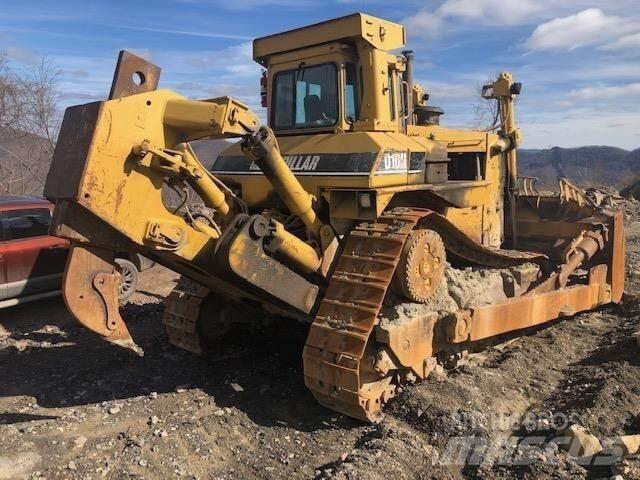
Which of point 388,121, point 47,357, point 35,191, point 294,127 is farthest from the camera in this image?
point 35,191

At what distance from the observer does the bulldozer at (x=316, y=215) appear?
13.0 ft

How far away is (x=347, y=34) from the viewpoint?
5488 mm

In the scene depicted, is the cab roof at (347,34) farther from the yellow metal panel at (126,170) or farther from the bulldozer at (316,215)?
the yellow metal panel at (126,170)

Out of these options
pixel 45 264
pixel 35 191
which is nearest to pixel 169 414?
pixel 45 264

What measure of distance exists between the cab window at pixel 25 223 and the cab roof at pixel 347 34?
4633 mm

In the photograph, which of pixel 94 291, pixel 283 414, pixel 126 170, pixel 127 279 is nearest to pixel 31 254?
pixel 127 279

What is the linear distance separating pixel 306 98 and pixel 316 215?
1.49 metres

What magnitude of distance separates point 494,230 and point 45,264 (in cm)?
616

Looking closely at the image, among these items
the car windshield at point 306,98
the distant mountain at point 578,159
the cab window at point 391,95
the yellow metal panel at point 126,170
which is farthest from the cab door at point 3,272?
the distant mountain at point 578,159

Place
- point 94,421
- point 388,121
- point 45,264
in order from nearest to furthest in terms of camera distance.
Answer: point 94,421
point 388,121
point 45,264

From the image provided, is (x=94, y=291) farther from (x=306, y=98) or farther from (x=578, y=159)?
(x=578, y=159)

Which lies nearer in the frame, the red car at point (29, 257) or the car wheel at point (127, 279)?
the red car at point (29, 257)

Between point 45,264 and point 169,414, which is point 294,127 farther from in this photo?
point 45,264

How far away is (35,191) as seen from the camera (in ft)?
58.9
